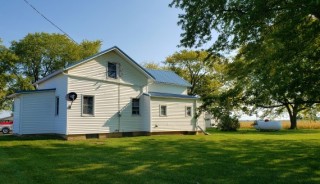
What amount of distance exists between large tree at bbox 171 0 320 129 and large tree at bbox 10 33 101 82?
3729 centimetres

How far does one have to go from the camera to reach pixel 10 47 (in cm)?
4666

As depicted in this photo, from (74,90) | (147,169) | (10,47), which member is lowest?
(147,169)

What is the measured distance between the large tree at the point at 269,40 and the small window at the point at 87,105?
921 centimetres

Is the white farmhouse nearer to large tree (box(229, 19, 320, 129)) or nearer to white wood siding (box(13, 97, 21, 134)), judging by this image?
white wood siding (box(13, 97, 21, 134))

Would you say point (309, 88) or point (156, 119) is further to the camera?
point (156, 119)

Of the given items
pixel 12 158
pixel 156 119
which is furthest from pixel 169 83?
pixel 12 158

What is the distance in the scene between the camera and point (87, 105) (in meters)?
20.9

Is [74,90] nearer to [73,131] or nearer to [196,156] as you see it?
[73,131]

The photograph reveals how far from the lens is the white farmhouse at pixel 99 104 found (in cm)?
2023

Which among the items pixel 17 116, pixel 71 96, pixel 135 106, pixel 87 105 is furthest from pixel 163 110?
pixel 17 116

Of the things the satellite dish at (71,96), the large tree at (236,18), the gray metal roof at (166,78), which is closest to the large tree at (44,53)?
the gray metal roof at (166,78)

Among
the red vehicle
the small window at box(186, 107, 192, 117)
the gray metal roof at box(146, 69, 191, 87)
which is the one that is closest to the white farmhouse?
the small window at box(186, 107, 192, 117)

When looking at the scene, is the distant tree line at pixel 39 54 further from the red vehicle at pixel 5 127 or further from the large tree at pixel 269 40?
the large tree at pixel 269 40

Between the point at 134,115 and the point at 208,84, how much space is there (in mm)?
30109
